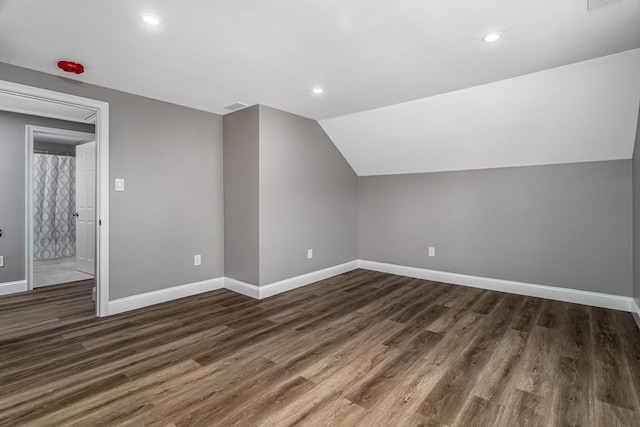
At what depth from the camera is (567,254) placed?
339 cm

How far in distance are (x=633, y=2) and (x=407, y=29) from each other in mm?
1187

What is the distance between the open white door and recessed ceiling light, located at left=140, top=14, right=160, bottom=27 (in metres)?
3.52

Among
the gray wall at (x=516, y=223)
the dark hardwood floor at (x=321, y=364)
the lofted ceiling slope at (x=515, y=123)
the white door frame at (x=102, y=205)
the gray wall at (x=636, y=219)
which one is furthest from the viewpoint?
the gray wall at (x=516, y=223)

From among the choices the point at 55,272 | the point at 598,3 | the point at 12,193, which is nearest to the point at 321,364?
the point at 598,3

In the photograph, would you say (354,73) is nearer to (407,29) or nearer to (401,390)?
(407,29)

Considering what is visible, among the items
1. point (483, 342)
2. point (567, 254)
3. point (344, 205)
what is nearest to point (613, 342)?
point (483, 342)

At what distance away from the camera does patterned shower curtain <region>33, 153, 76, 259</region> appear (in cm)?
572

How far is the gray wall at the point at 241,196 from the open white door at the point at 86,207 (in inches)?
90.4

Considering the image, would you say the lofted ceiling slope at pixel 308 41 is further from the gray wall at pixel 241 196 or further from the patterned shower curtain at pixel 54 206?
the patterned shower curtain at pixel 54 206

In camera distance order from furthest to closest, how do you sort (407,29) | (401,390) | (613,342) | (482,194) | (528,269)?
1. (482,194)
2. (528,269)
3. (613,342)
4. (407,29)
5. (401,390)

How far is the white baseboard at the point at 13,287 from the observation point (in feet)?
12.3

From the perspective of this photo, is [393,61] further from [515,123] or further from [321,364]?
[321,364]

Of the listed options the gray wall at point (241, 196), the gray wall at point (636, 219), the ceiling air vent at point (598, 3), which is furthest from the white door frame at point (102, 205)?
the gray wall at point (636, 219)

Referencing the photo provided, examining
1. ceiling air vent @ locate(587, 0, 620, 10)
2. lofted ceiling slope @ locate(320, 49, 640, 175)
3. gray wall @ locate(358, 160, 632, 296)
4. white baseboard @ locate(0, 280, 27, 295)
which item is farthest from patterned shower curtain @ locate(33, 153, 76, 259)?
ceiling air vent @ locate(587, 0, 620, 10)
